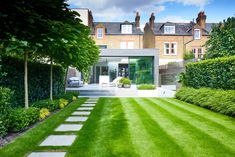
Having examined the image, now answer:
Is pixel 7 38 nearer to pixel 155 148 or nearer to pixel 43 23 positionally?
pixel 43 23

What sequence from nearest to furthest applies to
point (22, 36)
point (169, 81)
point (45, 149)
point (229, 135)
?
point (45, 149) < point (22, 36) < point (229, 135) < point (169, 81)

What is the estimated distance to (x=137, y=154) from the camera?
15.7ft

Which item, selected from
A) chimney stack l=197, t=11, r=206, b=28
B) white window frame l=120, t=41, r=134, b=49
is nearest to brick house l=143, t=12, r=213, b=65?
chimney stack l=197, t=11, r=206, b=28

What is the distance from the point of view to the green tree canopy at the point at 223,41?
1583 cm

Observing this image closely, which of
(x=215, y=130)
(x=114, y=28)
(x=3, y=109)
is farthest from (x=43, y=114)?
(x=114, y=28)

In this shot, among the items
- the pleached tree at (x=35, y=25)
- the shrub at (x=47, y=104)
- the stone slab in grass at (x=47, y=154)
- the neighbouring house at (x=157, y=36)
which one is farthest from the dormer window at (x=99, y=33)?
the stone slab in grass at (x=47, y=154)

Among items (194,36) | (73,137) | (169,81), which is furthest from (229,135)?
(194,36)

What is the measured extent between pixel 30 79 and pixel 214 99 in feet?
24.3

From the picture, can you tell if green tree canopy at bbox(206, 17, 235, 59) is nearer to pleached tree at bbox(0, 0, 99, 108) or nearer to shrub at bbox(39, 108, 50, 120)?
shrub at bbox(39, 108, 50, 120)

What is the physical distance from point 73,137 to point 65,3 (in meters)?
3.15

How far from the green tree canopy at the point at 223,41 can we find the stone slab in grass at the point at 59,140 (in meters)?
12.7

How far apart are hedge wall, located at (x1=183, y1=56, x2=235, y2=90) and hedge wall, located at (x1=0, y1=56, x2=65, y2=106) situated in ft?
23.8

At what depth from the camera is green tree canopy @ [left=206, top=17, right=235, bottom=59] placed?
51.9ft

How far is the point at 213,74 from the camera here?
1255 centimetres
